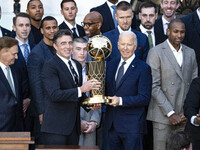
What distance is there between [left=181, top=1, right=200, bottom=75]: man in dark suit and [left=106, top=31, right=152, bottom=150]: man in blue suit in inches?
55.4

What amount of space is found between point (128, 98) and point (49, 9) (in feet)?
15.5

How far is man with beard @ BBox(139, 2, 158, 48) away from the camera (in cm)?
700

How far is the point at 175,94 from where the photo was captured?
617 centimetres

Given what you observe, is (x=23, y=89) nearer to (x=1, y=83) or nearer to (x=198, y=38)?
(x=1, y=83)

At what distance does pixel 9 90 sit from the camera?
224 inches

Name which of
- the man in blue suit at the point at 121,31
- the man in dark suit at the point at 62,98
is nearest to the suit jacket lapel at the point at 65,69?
the man in dark suit at the point at 62,98

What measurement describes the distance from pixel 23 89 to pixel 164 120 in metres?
1.81

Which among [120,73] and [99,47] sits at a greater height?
[99,47]

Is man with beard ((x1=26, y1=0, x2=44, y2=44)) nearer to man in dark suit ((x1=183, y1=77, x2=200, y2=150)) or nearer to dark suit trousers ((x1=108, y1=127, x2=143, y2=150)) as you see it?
dark suit trousers ((x1=108, y1=127, x2=143, y2=150))

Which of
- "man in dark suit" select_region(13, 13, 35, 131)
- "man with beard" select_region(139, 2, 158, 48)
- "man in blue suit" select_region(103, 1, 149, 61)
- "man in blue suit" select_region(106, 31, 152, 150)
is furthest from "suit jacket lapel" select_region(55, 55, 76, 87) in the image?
"man with beard" select_region(139, 2, 158, 48)

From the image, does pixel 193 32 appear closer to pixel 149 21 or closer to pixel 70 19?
pixel 149 21

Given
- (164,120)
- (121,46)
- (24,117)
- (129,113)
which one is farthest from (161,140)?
(24,117)

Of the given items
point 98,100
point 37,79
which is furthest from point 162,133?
point 37,79

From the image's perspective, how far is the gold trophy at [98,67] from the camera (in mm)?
5336
